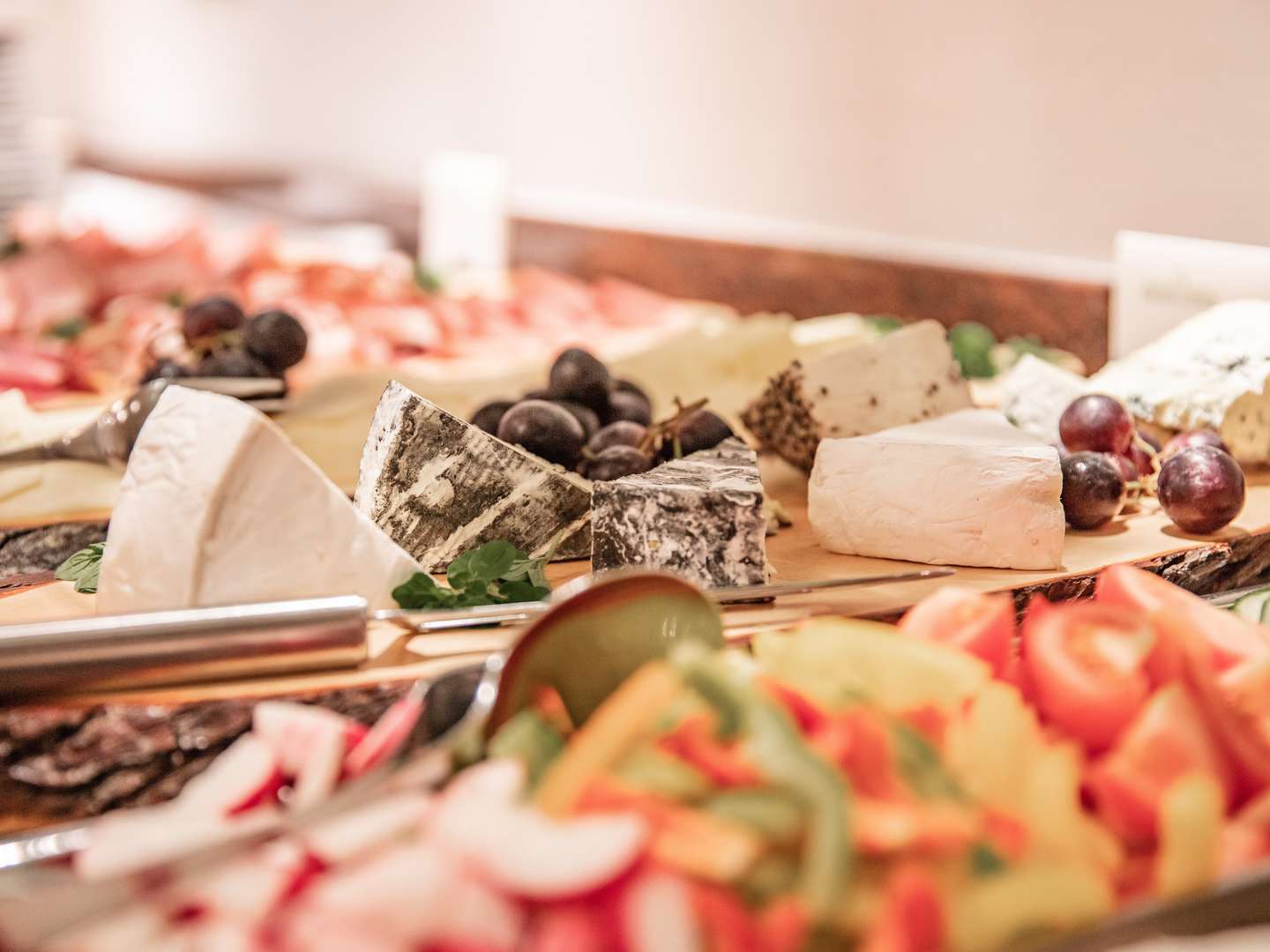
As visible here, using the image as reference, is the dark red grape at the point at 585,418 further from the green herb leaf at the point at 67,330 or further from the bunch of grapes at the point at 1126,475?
the green herb leaf at the point at 67,330

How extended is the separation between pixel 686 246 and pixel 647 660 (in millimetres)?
2476

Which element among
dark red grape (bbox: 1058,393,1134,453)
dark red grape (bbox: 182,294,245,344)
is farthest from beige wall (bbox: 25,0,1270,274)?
dark red grape (bbox: 182,294,245,344)

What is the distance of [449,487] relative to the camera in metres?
1.30

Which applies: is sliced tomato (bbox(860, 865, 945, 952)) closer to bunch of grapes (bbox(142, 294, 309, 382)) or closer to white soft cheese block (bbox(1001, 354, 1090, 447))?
white soft cheese block (bbox(1001, 354, 1090, 447))

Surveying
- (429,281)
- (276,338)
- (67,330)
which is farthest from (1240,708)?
(429,281)

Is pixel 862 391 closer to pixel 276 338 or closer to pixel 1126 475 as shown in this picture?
pixel 1126 475

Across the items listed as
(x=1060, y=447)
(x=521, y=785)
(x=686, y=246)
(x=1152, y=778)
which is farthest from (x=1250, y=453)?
(x=686, y=246)

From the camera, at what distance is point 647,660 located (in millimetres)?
955

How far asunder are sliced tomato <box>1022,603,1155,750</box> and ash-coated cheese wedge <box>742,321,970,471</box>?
2.36ft

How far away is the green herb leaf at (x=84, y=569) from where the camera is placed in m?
1.25

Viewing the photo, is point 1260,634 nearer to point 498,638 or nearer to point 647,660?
point 647,660

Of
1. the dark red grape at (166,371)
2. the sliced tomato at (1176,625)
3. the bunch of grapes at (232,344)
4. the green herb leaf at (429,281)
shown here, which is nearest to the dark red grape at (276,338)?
the bunch of grapes at (232,344)

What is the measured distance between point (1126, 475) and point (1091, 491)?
158 mm

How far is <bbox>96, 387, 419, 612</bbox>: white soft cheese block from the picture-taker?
3.56ft
